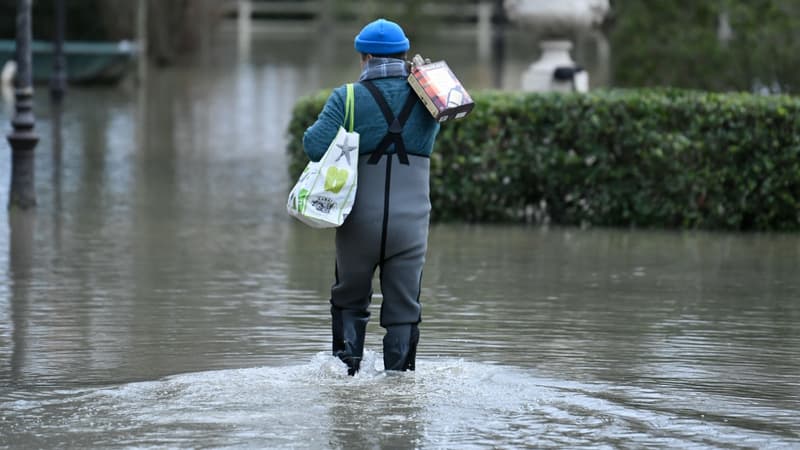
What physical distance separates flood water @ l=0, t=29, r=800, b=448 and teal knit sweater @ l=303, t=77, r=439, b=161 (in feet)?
3.32

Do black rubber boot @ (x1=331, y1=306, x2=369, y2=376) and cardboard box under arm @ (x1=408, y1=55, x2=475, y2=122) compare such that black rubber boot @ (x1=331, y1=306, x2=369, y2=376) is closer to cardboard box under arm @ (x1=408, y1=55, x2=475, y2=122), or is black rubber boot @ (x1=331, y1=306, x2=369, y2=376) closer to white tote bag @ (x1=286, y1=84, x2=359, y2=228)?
white tote bag @ (x1=286, y1=84, x2=359, y2=228)

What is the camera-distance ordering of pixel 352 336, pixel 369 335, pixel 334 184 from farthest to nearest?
pixel 369 335 → pixel 352 336 → pixel 334 184

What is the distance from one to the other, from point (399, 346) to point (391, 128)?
3.14 feet

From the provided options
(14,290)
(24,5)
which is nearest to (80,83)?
(24,5)

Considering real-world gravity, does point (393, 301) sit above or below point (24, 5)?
below

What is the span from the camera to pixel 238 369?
727cm

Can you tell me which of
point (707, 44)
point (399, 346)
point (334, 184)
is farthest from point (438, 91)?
point (707, 44)

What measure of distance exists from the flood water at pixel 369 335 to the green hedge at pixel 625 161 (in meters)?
0.25

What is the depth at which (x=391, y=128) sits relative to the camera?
6.88 m

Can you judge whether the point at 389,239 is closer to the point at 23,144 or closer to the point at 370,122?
the point at 370,122

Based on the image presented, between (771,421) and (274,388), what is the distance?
2062 millimetres

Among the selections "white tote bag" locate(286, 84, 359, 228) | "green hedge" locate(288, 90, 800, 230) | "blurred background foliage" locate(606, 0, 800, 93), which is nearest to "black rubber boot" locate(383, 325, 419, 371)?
"white tote bag" locate(286, 84, 359, 228)

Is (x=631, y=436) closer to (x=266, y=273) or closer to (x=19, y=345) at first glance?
(x=19, y=345)

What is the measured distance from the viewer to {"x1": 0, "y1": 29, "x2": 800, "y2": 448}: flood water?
6.25m
